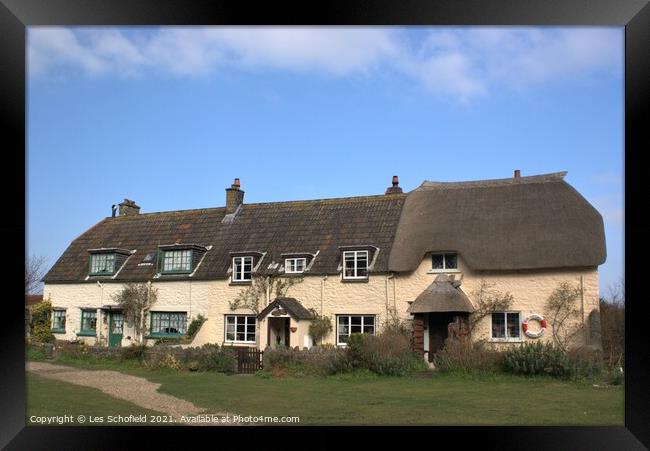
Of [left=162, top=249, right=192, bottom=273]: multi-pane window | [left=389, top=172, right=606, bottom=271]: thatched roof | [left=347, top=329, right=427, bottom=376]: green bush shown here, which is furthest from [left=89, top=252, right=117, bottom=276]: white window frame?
[left=347, top=329, right=427, bottom=376]: green bush

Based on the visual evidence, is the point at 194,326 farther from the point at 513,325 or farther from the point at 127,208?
the point at 513,325

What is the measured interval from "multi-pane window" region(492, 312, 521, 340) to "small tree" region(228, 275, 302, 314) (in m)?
6.81

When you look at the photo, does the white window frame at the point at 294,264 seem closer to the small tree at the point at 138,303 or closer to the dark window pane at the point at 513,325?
the small tree at the point at 138,303

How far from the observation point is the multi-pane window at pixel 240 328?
2238 centimetres

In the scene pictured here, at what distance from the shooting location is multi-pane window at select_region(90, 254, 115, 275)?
25.0 metres

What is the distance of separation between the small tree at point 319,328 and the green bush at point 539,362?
22.2ft

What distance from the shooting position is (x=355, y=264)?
21562 millimetres

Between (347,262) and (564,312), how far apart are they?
7.19 meters

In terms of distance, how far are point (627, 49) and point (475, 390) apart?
27.6ft

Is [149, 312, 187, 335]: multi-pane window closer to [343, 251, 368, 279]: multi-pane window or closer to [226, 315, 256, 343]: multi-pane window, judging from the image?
[226, 315, 256, 343]: multi-pane window

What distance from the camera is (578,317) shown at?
61.7 ft

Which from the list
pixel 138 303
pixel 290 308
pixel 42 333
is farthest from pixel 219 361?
pixel 42 333

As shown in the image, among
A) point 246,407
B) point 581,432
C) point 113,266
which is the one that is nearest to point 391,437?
point 581,432

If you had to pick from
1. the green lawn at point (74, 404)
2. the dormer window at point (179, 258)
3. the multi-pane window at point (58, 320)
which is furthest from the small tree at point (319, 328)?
the multi-pane window at point (58, 320)
